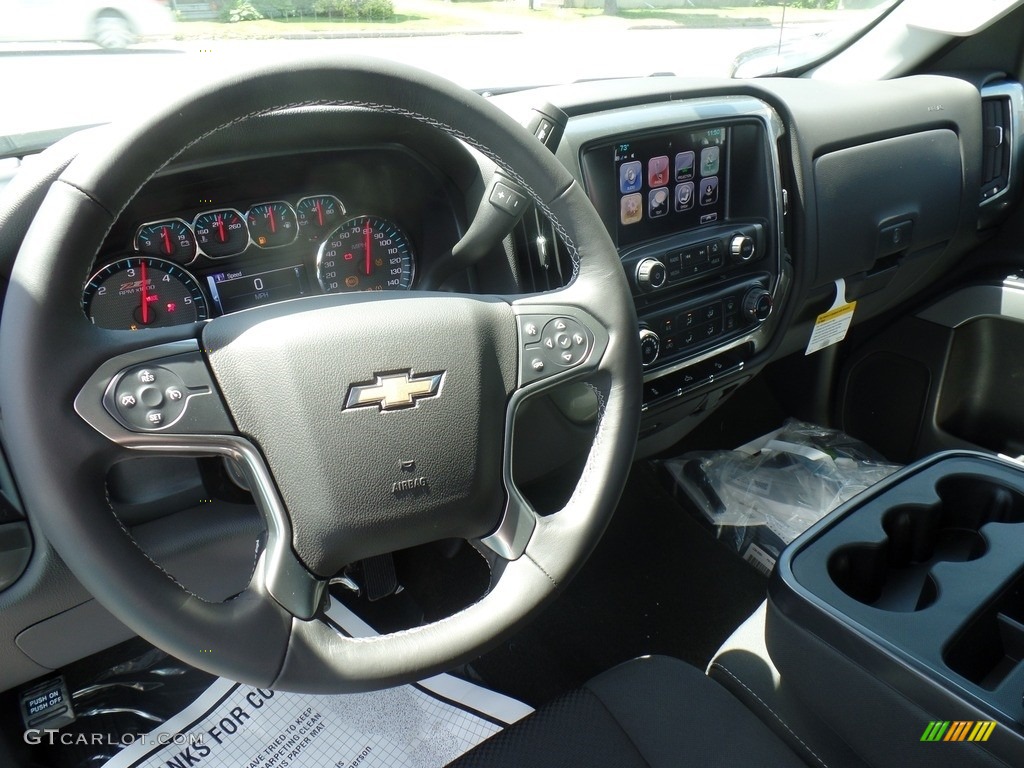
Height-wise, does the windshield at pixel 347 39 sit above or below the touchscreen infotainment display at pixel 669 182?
above

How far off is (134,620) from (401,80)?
0.56 meters

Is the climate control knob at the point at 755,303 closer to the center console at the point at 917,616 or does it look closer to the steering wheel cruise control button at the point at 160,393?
the center console at the point at 917,616

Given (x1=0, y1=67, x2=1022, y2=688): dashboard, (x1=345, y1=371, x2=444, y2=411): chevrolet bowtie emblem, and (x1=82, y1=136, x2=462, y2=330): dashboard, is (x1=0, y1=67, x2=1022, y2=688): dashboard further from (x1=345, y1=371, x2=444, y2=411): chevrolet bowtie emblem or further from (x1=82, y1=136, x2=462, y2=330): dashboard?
(x1=345, y1=371, x2=444, y2=411): chevrolet bowtie emblem

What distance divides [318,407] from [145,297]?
0.35 meters

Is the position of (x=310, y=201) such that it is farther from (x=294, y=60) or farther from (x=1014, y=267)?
(x=1014, y=267)

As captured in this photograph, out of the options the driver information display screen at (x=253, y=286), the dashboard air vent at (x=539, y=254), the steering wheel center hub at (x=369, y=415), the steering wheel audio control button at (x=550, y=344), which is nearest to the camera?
the steering wheel center hub at (x=369, y=415)

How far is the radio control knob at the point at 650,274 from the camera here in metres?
1.34

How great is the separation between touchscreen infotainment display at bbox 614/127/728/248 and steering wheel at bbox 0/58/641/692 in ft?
1.34

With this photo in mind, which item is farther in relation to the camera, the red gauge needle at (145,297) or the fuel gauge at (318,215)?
the fuel gauge at (318,215)

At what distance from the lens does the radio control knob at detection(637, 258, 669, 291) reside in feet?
4.41

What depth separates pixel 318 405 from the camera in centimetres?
85

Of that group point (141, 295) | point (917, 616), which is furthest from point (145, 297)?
point (917, 616)

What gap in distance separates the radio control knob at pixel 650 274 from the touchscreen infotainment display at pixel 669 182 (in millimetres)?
56

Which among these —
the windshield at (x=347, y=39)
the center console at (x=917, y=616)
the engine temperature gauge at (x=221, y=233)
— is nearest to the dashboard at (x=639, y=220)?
the engine temperature gauge at (x=221, y=233)
